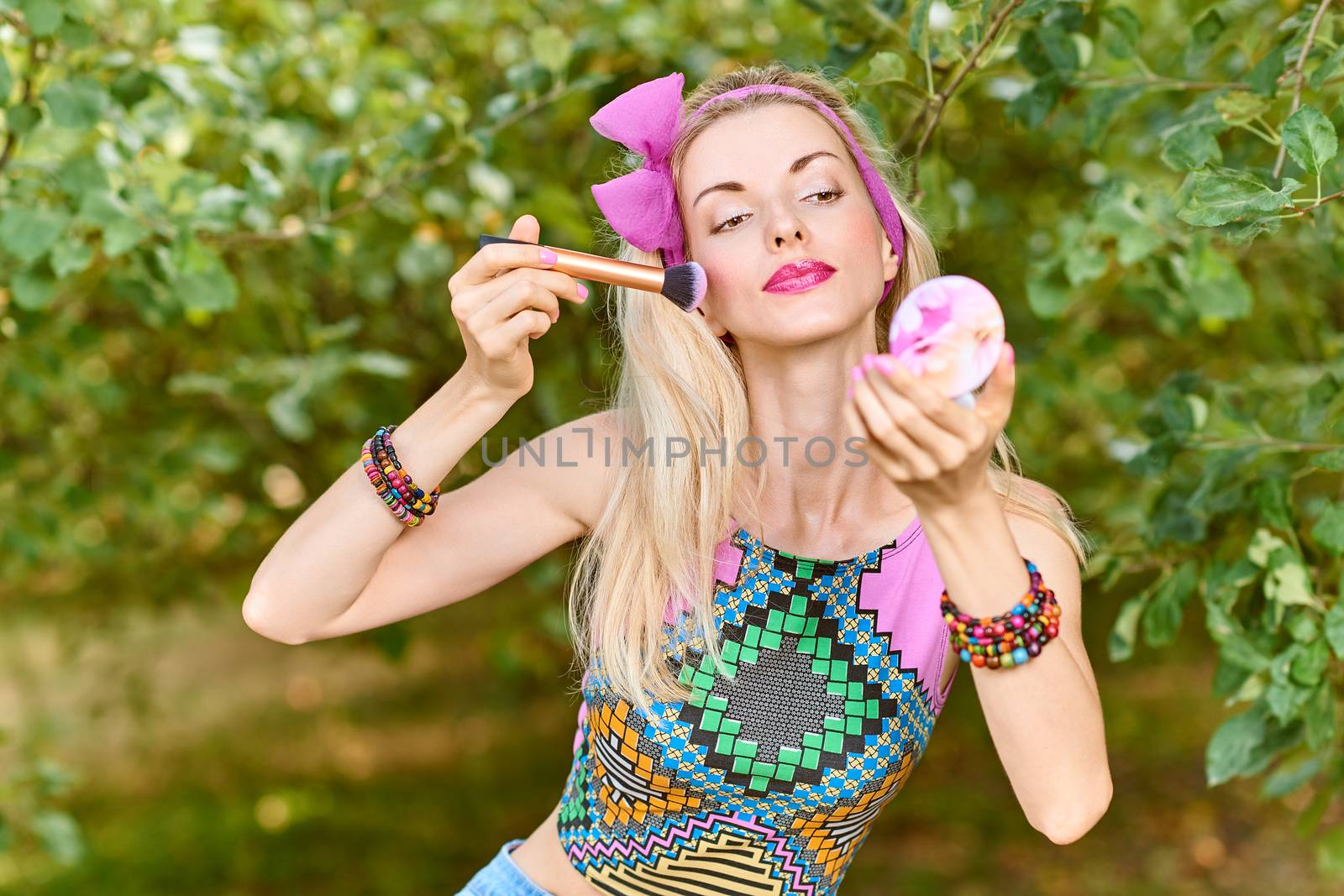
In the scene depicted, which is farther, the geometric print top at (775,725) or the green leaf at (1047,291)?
the green leaf at (1047,291)

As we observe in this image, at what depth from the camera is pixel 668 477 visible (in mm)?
1793

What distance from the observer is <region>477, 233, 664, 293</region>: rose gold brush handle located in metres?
1.49

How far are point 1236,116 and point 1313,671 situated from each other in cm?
83

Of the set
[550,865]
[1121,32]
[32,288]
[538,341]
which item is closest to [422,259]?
[538,341]

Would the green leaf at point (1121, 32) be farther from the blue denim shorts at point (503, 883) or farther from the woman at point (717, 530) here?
the blue denim shorts at point (503, 883)

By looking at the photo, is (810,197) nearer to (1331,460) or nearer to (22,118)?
(1331,460)

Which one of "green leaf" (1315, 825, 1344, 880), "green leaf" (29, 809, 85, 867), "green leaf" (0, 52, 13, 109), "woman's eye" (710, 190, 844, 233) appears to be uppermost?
"green leaf" (0, 52, 13, 109)

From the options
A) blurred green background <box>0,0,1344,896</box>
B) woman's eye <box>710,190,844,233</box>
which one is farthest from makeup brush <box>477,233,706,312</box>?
blurred green background <box>0,0,1344,896</box>

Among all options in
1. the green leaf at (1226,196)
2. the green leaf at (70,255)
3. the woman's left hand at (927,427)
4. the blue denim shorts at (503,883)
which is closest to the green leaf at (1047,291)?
the green leaf at (1226,196)

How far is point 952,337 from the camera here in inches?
51.1

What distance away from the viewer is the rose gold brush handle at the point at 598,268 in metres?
1.49

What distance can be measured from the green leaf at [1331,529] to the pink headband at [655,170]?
73 centimetres

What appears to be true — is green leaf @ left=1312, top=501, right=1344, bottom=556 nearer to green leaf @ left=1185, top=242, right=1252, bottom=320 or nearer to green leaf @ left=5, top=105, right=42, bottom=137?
green leaf @ left=1185, top=242, right=1252, bottom=320

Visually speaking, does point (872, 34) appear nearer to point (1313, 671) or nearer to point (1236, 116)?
point (1236, 116)
